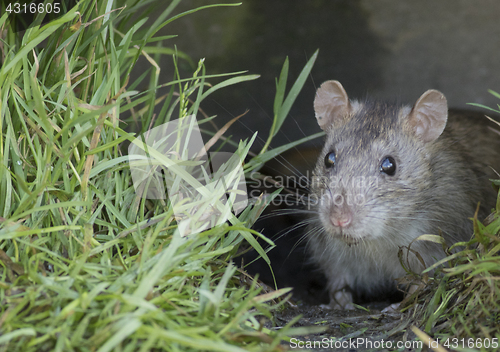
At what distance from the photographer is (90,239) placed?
6.31 ft

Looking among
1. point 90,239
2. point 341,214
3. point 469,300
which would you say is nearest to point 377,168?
point 341,214

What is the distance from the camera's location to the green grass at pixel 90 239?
1.55 meters

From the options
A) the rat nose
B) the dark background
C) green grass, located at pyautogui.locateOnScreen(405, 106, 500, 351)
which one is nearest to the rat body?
the rat nose

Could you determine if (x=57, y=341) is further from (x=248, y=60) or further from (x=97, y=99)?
(x=248, y=60)

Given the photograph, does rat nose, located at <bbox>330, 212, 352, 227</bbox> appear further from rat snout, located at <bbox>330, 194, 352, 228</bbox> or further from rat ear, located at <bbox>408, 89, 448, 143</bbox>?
rat ear, located at <bbox>408, 89, 448, 143</bbox>

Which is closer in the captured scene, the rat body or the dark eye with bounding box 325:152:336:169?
the rat body

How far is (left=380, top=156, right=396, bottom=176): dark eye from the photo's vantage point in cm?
294

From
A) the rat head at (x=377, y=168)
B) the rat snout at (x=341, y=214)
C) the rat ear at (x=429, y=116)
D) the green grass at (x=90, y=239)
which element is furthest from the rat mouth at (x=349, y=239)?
the rat ear at (x=429, y=116)

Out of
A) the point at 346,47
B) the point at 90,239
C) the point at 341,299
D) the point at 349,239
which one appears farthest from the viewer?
the point at 346,47

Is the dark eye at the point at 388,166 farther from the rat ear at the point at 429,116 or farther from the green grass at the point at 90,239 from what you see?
the green grass at the point at 90,239

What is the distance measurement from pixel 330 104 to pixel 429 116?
2.42 feet

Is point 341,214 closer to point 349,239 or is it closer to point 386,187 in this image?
point 349,239

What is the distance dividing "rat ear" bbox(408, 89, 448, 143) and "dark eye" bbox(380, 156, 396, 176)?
15.0 inches

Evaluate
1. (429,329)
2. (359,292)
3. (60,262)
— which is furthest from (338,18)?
(60,262)
